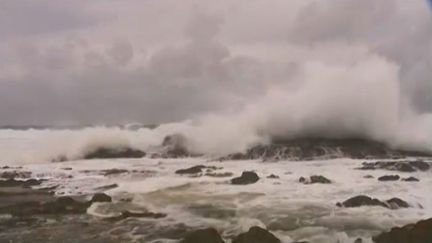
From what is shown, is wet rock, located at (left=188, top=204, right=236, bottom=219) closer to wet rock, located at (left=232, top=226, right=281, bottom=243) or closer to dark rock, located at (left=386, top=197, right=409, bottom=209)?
wet rock, located at (left=232, top=226, right=281, bottom=243)

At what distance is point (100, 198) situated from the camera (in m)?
3.95

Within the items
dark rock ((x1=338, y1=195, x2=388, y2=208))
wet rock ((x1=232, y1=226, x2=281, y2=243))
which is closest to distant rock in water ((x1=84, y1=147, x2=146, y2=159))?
wet rock ((x1=232, y1=226, x2=281, y2=243))

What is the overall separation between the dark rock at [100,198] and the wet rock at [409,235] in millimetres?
1527

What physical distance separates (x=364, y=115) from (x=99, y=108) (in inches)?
63.8

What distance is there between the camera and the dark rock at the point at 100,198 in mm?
3939

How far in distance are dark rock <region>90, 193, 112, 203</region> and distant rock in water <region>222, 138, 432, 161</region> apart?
742 millimetres

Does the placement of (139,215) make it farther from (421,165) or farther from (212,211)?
(421,165)

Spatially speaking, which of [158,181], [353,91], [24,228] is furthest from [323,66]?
[24,228]

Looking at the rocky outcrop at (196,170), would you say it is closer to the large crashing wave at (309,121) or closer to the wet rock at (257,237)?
the large crashing wave at (309,121)

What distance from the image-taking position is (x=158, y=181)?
4.05 meters

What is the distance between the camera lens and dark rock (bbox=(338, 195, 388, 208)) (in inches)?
152

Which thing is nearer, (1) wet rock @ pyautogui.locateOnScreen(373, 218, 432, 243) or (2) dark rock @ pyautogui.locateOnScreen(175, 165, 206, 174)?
(1) wet rock @ pyautogui.locateOnScreen(373, 218, 432, 243)

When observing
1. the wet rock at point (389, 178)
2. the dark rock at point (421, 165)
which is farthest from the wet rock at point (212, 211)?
the dark rock at point (421, 165)

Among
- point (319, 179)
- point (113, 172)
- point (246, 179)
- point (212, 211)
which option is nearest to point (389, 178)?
point (319, 179)
